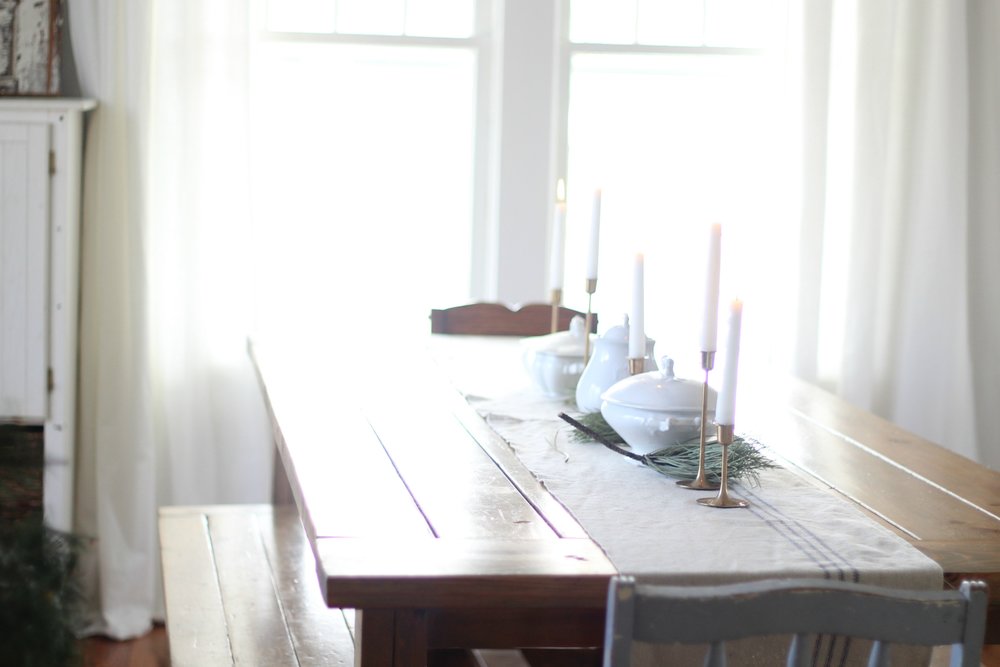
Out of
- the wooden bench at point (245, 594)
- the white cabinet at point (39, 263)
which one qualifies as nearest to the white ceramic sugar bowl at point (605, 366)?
the wooden bench at point (245, 594)

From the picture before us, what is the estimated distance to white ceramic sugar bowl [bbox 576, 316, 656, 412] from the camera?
2.27 meters

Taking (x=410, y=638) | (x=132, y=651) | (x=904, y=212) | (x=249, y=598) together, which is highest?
(x=904, y=212)

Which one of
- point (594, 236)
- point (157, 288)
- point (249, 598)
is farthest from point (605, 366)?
point (157, 288)

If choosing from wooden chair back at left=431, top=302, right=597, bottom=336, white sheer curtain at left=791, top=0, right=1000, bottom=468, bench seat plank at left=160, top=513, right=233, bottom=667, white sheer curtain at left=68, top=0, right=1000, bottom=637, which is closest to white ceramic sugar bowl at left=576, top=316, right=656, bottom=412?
bench seat plank at left=160, top=513, right=233, bottom=667

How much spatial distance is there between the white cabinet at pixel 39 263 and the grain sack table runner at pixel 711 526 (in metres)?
1.41

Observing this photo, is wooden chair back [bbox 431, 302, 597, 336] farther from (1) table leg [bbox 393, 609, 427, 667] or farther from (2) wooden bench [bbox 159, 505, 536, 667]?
(1) table leg [bbox 393, 609, 427, 667]

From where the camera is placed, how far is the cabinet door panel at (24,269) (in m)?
3.07

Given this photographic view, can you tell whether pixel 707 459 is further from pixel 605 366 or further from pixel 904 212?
pixel 904 212

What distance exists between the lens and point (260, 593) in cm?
240

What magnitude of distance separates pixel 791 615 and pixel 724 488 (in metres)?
0.55

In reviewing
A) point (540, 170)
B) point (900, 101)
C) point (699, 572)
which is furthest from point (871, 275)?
point (699, 572)

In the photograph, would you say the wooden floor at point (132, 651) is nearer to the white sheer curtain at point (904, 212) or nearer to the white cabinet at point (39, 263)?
the white cabinet at point (39, 263)

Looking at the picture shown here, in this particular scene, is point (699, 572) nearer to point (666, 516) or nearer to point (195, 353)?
point (666, 516)

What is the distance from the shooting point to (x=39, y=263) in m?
3.10
